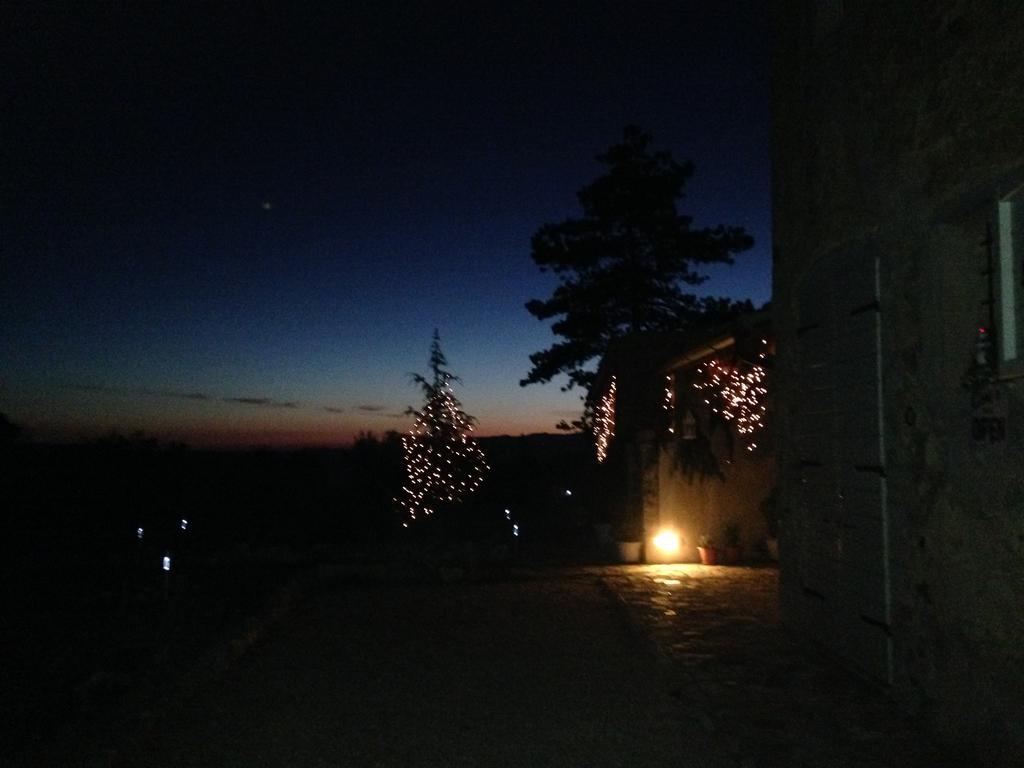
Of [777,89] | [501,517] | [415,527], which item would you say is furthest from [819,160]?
[501,517]

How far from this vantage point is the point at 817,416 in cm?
→ 767

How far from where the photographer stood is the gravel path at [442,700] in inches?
222

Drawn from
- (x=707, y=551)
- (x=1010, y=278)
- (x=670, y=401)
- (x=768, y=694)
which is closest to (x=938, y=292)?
(x=1010, y=278)

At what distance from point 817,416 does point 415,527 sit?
13195 mm

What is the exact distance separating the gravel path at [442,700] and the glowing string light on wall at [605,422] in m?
9.93

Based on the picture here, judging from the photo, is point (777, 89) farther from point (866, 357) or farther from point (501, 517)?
point (501, 517)

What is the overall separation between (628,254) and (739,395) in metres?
13.7

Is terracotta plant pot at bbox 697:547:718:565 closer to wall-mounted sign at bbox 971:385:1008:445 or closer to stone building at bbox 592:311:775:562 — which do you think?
stone building at bbox 592:311:775:562

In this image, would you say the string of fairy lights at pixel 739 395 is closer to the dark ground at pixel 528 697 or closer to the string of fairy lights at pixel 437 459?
the dark ground at pixel 528 697

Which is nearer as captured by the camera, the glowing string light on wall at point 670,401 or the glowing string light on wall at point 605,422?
the glowing string light on wall at point 670,401

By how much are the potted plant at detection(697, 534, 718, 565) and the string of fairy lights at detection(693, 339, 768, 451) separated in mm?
1388

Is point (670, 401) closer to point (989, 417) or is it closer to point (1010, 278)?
point (989, 417)

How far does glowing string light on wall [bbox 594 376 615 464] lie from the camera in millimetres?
19737

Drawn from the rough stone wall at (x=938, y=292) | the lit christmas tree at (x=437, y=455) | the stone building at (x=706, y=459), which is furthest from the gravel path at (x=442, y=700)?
the lit christmas tree at (x=437, y=455)
